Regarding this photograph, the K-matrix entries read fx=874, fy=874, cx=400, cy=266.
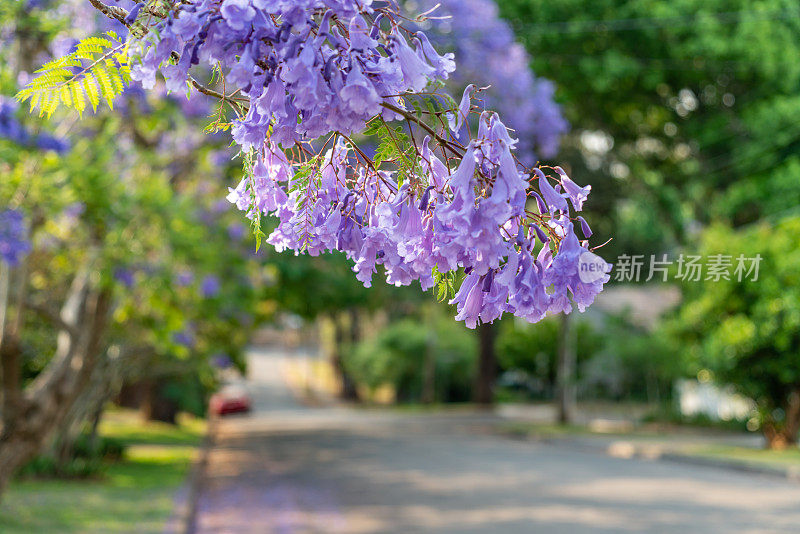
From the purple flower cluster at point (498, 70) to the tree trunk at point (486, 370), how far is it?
18366mm

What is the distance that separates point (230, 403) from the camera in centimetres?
3359

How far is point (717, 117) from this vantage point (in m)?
18.3

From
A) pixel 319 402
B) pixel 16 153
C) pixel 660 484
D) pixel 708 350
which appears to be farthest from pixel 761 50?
pixel 319 402

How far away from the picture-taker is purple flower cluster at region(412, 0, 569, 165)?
12.3 m

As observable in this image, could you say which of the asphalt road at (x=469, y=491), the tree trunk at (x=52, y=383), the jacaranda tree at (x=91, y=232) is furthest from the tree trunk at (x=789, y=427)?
the tree trunk at (x=52, y=383)

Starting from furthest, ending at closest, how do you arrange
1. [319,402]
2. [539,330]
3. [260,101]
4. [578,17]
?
[319,402]
[539,330]
[578,17]
[260,101]

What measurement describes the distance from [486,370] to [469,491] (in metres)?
19.4

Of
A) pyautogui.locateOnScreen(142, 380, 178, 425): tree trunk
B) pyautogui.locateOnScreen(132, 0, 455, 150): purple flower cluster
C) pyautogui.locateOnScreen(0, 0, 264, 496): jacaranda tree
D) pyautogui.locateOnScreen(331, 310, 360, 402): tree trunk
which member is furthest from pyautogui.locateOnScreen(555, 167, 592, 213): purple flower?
pyautogui.locateOnScreen(331, 310, 360, 402): tree trunk

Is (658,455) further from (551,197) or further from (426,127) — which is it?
(426,127)

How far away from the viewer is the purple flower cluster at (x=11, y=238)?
6.18m

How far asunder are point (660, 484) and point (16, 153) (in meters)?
10.2

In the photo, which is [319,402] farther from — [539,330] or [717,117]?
[717,117]

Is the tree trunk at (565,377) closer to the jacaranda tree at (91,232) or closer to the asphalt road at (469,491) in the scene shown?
the asphalt road at (469,491)

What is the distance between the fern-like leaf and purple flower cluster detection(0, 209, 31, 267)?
480 cm
